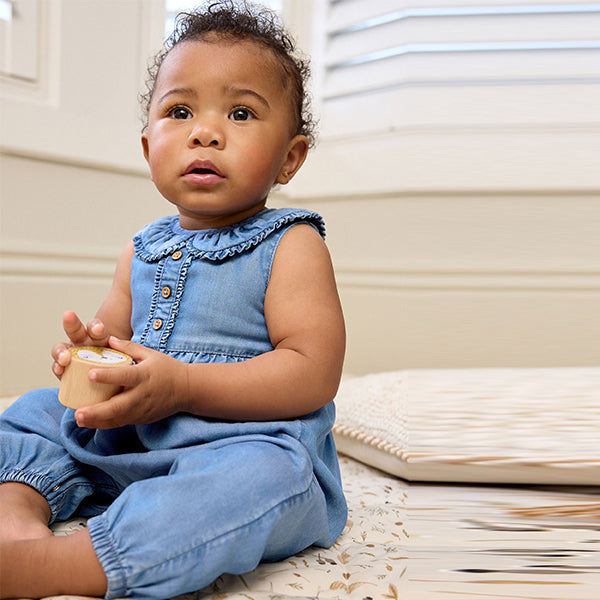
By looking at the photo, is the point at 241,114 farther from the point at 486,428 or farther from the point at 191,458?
the point at 486,428

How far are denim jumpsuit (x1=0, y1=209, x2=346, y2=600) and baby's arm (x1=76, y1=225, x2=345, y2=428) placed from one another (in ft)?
0.06

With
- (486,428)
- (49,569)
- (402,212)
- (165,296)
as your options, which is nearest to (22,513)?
(49,569)

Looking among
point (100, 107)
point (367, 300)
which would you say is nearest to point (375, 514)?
point (367, 300)

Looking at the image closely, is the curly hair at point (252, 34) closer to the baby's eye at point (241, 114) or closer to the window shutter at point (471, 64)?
the baby's eye at point (241, 114)

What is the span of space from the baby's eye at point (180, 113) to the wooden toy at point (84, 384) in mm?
308

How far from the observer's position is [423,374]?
1.08 metres

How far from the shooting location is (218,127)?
720mm

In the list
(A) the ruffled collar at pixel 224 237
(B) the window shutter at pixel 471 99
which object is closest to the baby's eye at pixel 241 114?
(A) the ruffled collar at pixel 224 237

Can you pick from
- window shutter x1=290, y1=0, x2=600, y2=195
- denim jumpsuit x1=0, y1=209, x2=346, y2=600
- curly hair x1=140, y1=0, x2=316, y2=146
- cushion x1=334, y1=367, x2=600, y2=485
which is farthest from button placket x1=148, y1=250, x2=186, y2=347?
window shutter x1=290, y1=0, x2=600, y2=195

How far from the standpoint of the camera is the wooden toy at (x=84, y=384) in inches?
22.8

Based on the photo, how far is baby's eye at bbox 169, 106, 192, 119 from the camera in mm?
754

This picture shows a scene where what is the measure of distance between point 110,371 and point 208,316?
17 centimetres

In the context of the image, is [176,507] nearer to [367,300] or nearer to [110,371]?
[110,371]

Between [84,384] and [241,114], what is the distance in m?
0.35
